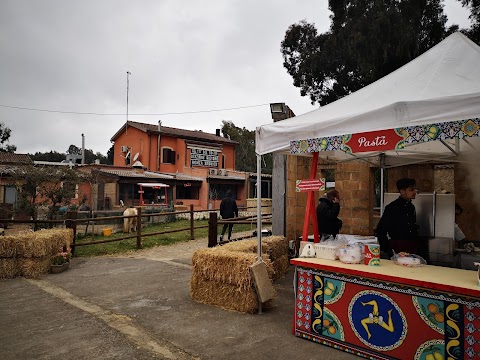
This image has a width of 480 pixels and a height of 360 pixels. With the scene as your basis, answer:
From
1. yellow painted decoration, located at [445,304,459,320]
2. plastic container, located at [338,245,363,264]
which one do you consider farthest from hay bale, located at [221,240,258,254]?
yellow painted decoration, located at [445,304,459,320]

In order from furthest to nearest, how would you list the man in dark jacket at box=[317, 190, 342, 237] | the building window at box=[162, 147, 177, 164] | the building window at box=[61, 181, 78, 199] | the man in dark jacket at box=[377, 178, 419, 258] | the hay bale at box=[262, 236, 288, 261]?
the building window at box=[162, 147, 177, 164] < the building window at box=[61, 181, 78, 199] < the hay bale at box=[262, 236, 288, 261] < the man in dark jacket at box=[317, 190, 342, 237] < the man in dark jacket at box=[377, 178, 419, 258]

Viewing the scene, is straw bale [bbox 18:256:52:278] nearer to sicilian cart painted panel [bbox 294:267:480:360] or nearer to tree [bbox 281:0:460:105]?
sicilian cart painted panel [bbox 294:267:480:360]

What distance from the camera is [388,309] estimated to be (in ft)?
10.4

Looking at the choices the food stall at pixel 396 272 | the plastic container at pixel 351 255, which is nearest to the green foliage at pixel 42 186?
the food stall at pixel 396 272

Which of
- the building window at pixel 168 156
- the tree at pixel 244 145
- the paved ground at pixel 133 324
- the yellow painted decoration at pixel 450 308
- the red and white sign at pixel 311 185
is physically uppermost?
the tree at pixel 244 145

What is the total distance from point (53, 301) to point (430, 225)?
611 cm

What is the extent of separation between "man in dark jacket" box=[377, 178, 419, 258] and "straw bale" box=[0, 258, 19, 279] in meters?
6.67

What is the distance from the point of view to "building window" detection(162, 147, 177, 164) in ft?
96.6

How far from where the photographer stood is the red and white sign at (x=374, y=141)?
333 centimetres

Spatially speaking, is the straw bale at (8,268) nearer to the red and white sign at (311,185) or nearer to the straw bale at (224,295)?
the straw bale at (224,295)

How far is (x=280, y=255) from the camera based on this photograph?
662cm

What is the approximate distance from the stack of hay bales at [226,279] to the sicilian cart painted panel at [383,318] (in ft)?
2.87

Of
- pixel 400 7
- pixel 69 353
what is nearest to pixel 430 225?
pixel 69 353

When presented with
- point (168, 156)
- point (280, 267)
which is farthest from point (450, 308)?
point (168, 156)
